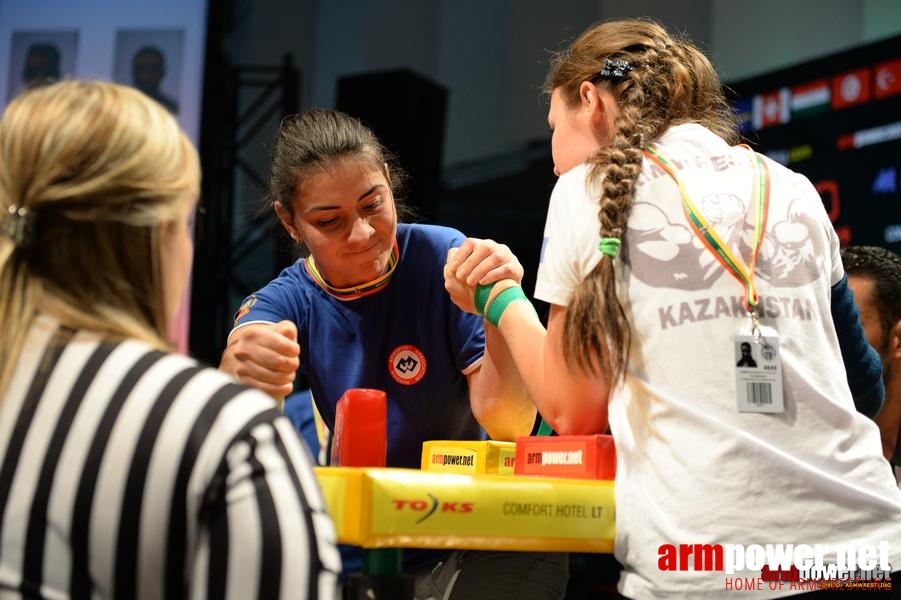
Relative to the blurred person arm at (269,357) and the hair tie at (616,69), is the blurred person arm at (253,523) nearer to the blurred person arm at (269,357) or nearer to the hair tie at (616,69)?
the blurred person arm at (269,357)

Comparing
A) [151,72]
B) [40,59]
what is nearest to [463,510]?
[151,72]

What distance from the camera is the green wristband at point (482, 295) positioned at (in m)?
1.73

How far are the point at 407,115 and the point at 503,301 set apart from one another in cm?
407

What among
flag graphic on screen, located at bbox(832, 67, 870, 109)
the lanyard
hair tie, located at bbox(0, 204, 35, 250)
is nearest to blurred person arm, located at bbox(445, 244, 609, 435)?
the lanyard

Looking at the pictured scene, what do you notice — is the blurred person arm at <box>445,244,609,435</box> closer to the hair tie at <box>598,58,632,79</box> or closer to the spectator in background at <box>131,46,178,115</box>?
the hair tie at <box>598,58,632,79</box>

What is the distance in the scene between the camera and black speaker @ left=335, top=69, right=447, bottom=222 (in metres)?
5.59

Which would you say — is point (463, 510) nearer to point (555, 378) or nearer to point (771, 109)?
point (555, 378)

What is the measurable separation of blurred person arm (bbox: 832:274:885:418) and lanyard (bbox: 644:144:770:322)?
0.22 meters

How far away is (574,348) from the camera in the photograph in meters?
1.44

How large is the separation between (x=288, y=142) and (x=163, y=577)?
1462 millimetres

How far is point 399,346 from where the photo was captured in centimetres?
→ 226

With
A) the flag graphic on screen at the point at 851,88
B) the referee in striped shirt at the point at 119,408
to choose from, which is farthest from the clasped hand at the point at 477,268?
the flag graphic on screen at the point at 851,88

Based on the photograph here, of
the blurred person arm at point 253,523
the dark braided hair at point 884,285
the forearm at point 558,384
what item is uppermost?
the dark braided hair at point 884,285

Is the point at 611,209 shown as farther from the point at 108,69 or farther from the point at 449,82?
the point at 449,82
